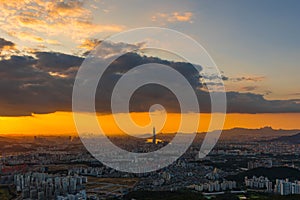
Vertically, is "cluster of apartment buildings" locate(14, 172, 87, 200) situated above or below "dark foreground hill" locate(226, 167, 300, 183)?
below

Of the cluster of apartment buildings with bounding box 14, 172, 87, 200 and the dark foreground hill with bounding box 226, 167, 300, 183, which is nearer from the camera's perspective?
the cluster of apartment buildings with bounding box 14, 172, 87, 200

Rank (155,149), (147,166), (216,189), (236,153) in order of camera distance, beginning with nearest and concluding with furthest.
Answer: (216,189) → (147,166) → (236,153) → (155,149)

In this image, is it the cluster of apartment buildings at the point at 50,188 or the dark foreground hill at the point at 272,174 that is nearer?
the cluster of apartment buildings at the point at 50,188

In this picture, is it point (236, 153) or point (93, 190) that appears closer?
point (93, 190)

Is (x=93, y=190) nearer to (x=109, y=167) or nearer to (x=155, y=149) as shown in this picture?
(x=109, y=167)

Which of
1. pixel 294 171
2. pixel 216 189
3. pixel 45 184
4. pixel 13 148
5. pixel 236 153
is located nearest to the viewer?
pixel 45 184

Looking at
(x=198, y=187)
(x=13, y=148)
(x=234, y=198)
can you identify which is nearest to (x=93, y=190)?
(x=198, y=187)

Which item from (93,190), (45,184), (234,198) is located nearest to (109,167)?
(93,190)

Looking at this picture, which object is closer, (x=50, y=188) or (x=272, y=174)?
(x=50, y=188)

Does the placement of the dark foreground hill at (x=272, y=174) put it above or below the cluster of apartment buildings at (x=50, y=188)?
above
